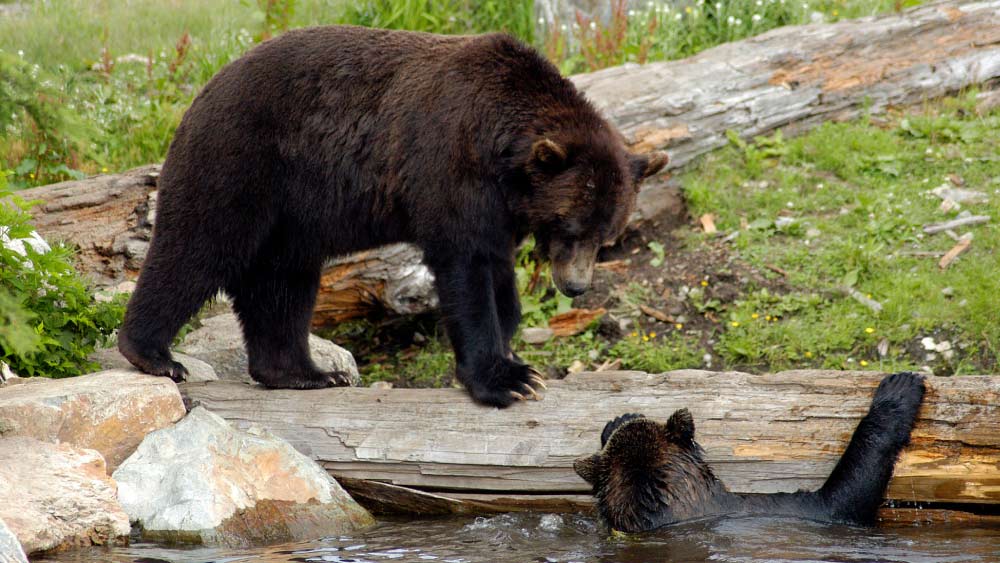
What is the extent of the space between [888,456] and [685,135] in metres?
4.65

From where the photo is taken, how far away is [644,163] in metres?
6.01

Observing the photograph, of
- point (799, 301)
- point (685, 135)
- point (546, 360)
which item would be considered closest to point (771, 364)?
point (799, 301)

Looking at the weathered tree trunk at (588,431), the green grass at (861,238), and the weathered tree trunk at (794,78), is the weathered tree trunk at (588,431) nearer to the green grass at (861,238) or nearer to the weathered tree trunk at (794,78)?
the green grass at (861,238)

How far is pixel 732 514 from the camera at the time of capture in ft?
16.4

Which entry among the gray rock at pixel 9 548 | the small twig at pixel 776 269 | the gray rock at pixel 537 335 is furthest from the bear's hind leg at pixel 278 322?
the small twig at pixel 776 269

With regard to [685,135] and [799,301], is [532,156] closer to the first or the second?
[799,301]

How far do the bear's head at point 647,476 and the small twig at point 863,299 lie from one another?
298cm

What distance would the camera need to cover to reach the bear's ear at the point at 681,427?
4.93 meters

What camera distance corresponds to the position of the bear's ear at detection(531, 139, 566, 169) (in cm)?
543

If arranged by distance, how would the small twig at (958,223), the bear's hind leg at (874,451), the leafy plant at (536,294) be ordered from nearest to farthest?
the bear's hind leg at (874,451)
the small twig at (958,223)
the leafy plant at (536,294)

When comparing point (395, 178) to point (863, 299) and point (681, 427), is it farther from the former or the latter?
point (863, 299)

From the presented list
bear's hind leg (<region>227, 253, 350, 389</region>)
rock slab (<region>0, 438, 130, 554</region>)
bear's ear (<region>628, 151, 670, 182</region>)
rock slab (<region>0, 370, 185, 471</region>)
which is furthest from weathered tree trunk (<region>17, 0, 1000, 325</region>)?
rock slab (<region>0, 438, 130, 554</region>)

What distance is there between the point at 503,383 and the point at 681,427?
100 cm

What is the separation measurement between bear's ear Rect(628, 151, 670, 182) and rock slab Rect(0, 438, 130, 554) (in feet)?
10.5
